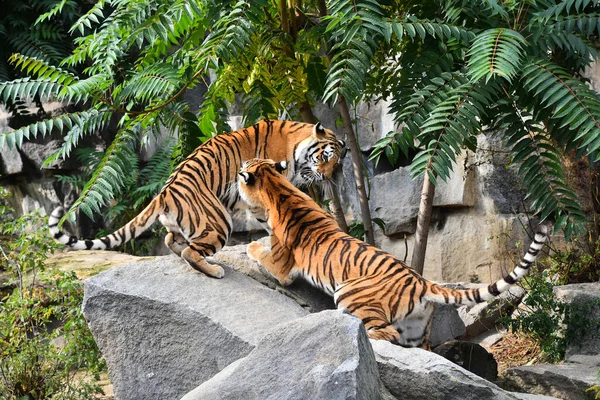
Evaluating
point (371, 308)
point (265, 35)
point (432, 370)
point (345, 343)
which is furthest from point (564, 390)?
point (265, 35)

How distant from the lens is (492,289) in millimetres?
5723

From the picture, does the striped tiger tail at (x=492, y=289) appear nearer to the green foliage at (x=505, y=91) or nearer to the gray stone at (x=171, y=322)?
the green foliage at (x=505, y=91)

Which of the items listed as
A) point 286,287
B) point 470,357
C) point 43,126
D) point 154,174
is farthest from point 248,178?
point 154,174

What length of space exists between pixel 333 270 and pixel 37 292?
2.74 metres

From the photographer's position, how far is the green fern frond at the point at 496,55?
5.55 metres

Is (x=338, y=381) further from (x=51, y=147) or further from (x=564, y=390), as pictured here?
(x=51, y=147)

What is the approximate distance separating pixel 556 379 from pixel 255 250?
8.29 ft

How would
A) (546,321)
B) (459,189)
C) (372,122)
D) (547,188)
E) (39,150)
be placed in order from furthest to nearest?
(39,150), (372,122), (459,189), (546,321), (547,188)

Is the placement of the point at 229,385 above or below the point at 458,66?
below

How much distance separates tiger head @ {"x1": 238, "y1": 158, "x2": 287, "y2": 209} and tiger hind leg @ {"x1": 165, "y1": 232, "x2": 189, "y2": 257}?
2.01ft

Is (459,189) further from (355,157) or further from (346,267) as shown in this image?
(346,267)

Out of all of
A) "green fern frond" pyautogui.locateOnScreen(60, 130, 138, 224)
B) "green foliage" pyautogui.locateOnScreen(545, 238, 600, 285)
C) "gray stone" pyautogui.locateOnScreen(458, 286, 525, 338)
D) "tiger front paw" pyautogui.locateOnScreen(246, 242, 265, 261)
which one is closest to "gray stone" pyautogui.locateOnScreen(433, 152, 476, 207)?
"gray stone" pyautogui.locateOnScreen(458, 286, 525, 338)

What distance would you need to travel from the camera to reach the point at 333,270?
6289 millimetres

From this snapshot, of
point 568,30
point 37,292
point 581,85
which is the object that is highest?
point 568,30
